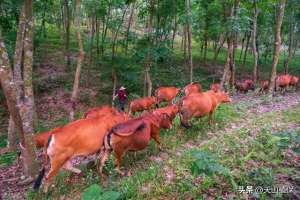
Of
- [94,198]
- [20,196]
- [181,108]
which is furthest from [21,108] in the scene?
[181,108]

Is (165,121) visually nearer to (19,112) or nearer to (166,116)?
(166,116)

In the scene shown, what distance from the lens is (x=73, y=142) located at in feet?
26.8

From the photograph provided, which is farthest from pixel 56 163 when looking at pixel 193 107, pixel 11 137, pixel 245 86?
pixel 245 86

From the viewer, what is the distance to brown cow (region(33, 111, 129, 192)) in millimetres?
8016

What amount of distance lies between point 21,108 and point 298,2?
2139 centimetres

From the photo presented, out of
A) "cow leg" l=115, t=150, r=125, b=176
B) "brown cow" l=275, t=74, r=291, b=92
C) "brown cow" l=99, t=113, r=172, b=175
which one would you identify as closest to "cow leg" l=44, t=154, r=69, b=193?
"brown cow" l=99, t=113, r=172, b=175

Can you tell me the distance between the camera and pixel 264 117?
1275 cm

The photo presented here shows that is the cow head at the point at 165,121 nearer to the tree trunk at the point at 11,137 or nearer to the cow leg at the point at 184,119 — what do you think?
the cow leg at the point at 184,119

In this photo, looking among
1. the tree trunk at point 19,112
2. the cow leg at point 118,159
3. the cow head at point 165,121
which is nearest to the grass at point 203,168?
the cow leg at point 118,159

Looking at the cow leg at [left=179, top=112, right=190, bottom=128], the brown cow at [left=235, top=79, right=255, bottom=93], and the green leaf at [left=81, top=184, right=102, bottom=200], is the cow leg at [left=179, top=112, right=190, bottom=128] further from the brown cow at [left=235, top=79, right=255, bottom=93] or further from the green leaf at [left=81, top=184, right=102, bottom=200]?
the brown cow at [left=235, top=79, right=255, bottom=93]

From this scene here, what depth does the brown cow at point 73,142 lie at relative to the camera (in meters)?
8.02

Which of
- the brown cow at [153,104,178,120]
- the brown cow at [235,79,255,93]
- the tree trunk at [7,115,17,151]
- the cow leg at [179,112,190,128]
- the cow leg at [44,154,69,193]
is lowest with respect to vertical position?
the tree trunk at [7,115,17,151]

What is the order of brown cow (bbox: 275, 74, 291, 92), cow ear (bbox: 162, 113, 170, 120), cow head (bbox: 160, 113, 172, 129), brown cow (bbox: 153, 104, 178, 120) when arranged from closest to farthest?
cow head (bbox: 160, 113, 172, 129)
cow ear (bbox: 162, 113, 170, 120)
brown cow (bbox: 153, 104, 178, 120)
brown cow (bbox: 275, 74, 291, 92)

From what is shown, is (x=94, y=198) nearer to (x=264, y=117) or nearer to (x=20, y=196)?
(x=20, y=196)
